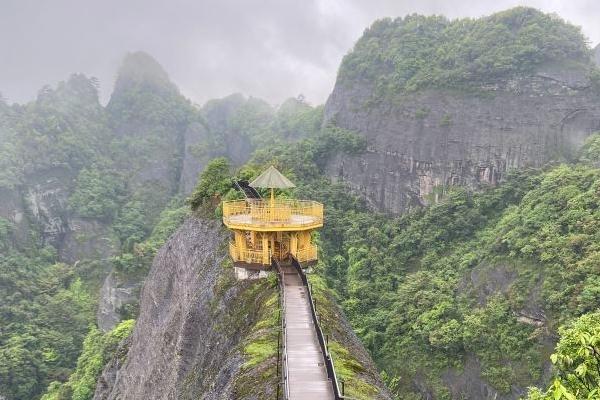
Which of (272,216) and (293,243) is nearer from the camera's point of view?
(272,216)

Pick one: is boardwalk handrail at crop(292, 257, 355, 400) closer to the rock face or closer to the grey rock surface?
the grey rock surface

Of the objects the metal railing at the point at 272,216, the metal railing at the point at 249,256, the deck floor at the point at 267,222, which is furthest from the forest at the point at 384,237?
the metal railing at the point at 249,256

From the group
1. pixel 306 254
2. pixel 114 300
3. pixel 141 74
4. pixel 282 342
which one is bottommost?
pixel 114 300

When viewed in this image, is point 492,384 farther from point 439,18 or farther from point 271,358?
point 439,18

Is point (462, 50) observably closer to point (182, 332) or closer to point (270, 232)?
point (270, 232)

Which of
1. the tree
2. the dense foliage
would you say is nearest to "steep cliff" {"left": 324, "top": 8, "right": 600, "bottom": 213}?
the dense foliage

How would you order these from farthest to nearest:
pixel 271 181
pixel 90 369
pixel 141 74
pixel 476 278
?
pixel 141 74 < pixel 476 278 < pixel 90 369 < pixel 271 181

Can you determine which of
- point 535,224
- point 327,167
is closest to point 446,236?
point 535,224

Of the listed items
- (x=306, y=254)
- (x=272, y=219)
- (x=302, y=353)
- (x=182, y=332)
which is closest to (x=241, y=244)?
(x=272, y=219)
